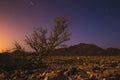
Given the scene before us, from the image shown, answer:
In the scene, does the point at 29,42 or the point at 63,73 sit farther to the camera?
the point at 29,42

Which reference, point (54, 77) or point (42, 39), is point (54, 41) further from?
point (54, 77)

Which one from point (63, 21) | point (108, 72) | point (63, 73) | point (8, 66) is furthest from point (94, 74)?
point (63, 21)

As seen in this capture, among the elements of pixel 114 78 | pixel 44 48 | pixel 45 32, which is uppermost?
pixel 45 32

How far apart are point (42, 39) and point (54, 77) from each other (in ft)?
26.8

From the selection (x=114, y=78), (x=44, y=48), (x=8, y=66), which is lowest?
(x=114, y=78)

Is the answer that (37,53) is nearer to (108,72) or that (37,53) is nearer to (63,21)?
(63,21)

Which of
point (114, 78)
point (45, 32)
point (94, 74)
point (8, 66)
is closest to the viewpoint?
point (114, 78)

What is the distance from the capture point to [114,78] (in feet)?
39.1

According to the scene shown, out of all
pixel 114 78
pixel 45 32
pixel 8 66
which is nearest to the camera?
pixel 114 78

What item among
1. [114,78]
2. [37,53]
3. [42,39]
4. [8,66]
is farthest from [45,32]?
[114,78]

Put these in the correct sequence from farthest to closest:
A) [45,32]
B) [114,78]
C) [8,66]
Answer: [45,32], [8,66], [114,78]

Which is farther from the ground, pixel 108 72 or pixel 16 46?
pixel 16 46

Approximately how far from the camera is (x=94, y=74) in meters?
12.7

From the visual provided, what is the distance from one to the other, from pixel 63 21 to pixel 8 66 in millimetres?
6157
